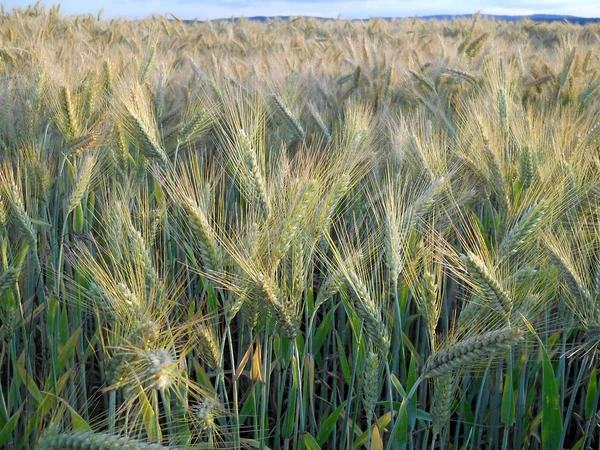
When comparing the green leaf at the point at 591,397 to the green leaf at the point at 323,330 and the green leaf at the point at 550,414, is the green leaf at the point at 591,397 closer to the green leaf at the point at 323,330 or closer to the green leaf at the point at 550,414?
the green leaf at the point at 550,414

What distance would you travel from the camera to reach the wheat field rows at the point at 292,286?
1.16m

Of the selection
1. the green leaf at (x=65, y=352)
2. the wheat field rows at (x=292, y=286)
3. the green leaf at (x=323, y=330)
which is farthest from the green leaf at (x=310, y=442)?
the green leaf at (x=65, y=352)

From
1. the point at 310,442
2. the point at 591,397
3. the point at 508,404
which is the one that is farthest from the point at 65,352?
the point at 591,397

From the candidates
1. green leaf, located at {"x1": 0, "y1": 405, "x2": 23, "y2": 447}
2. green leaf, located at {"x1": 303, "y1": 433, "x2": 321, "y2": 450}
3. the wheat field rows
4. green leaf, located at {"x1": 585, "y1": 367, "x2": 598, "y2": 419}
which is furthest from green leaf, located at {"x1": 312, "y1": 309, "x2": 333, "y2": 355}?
green leaf, located at {"x1": 0, "y1": 405, "x2": 23, "y2": 447}

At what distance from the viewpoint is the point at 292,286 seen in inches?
46.8

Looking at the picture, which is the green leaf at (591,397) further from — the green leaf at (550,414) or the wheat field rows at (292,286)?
the green leaf at (550,414)

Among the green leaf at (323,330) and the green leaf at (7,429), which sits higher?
the green leaf at (323,330)

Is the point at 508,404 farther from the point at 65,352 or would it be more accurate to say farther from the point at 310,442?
the point at 65,352

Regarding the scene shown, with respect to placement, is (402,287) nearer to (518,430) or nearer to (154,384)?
(518,430)

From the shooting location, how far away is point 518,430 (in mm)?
1669

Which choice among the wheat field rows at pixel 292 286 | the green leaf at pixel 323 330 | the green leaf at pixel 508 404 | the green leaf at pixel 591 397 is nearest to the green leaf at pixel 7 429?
the wheat field rows at pixel 292 286

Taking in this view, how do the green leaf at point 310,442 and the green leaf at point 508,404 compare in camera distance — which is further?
the green leaf at point 508,404

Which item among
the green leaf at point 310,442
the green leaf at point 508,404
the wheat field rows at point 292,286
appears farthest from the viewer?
the green leaf at point 508,404

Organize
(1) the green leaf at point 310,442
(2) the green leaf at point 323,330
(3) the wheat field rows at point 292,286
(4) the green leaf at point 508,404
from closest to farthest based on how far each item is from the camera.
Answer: (3) the wheat field rows at point 292,286 < (1) the green leaf at point 310,442 < (4) the green leaf at point 508,404 < (2) the green leaf at point 323,330
